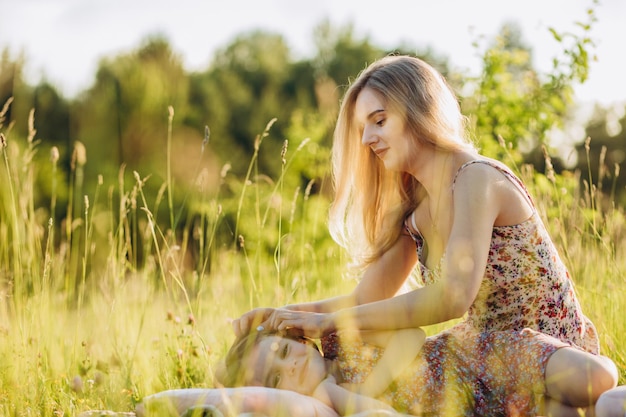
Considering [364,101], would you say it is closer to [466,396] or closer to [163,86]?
[466,396]

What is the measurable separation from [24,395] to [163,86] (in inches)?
501

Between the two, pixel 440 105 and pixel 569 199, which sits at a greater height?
pixel 440 105

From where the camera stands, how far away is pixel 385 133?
2465mm

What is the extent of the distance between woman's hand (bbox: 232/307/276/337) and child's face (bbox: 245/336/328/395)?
90 millimetres

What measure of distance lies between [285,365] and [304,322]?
0.15 m

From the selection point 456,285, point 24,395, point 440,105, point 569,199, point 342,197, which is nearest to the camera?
point 456,285

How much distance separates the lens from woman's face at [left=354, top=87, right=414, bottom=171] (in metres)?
2.46

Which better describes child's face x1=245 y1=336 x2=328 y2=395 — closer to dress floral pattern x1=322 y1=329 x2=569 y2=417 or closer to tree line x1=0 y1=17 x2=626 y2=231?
dress floral pattern x1=322 y1=329 x2=569 y2=417

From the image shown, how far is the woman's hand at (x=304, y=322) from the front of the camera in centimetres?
226

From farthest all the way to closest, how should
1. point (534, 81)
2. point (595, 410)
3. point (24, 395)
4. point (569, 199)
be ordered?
point (534, 81) → point (569, 199) → point (24, 395) → point (595, 410)

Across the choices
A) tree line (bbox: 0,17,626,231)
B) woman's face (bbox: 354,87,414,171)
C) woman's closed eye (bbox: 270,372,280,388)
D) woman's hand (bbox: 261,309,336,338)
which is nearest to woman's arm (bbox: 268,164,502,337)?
woman's hand (bbox: 261,309,336,338)

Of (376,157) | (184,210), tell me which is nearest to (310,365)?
(376,157)

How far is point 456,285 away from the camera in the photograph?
215 centimetres

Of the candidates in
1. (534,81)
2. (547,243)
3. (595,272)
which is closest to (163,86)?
(534,81)
